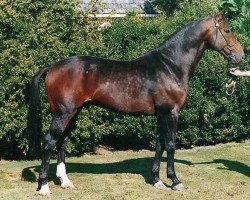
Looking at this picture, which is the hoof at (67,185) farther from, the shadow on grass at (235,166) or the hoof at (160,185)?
the shadow on grass at (235,166)

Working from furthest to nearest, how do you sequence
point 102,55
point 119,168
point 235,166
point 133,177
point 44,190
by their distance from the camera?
point 102,55 → point 235,166 → point 119,168 → point 133,177 → point 44,190

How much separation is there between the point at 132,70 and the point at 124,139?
3890mm

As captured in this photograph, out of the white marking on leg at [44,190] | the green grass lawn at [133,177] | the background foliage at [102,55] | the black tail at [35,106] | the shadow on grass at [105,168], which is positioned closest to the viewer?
the white marking on leg at [44,190]

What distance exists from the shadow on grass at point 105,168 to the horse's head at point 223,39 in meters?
2.38

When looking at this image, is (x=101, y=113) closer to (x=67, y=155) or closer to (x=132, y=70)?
(x=67, y=155)

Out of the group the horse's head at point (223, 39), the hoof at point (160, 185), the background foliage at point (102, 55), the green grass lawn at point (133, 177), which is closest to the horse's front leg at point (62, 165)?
the green grass lawn at point (133, 177)

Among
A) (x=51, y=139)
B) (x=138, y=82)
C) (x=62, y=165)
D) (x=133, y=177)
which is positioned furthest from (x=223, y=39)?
(x=62, y=165)

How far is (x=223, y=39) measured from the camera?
7477 mm

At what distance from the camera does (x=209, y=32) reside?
7414mm

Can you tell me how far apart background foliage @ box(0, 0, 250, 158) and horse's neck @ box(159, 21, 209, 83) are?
9.32 feet

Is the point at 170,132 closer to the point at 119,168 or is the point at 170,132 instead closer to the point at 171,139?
the point at 171,139

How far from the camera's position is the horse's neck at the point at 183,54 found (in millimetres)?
7359

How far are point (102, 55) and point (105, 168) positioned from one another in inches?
97.6

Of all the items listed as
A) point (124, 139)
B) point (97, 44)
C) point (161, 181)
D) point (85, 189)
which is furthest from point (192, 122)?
point (85, 189)
